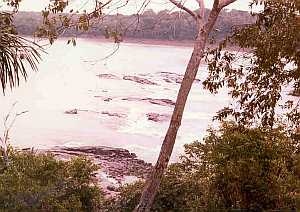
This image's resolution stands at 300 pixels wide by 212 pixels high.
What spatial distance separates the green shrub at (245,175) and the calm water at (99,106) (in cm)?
725

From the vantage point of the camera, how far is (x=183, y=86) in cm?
886

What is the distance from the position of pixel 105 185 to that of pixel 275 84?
8.08 m

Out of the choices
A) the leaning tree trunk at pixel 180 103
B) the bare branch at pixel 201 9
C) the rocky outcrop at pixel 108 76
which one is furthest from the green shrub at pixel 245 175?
the rocky outcrop at pixel 108 76

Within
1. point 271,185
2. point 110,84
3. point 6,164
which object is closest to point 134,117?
point 110,84

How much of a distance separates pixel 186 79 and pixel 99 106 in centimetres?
2154

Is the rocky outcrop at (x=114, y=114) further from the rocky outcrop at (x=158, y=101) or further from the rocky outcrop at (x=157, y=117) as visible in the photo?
the rocky outcrop at (x=158, y=101)

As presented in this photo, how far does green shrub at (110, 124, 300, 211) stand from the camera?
9.55 metres

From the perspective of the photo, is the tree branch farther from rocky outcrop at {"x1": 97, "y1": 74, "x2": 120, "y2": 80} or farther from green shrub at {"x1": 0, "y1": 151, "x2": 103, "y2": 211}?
rocky outcrop at {"x1": 97, "y1": 74, "x2": 120, "y2": 80}

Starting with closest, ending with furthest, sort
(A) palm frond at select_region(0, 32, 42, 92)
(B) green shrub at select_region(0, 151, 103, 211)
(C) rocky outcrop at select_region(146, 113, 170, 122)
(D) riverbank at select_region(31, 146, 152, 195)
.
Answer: (A) palm frond at select_region(0, 32, 42, 92)
(B) green shrub at select_region(0, 151, 103, 211)
(D) riverbank at select_region(31, 146, 152, 195)
(C) rocky outcrop at select_region(146, 113, 170, 122)

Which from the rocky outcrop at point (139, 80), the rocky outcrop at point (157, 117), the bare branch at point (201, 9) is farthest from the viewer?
the rocky outcrop at point (139, 80)

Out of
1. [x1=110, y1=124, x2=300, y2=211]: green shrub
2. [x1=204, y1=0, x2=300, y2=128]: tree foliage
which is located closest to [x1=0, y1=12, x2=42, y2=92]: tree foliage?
[x1=204, y1=0, x2=300, y2=128]: tree foliage

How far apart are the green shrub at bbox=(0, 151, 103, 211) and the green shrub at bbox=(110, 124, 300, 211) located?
1.52m

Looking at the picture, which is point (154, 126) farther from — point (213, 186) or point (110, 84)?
point (213, 186)

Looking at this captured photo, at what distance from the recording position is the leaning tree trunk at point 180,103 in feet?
28.6
